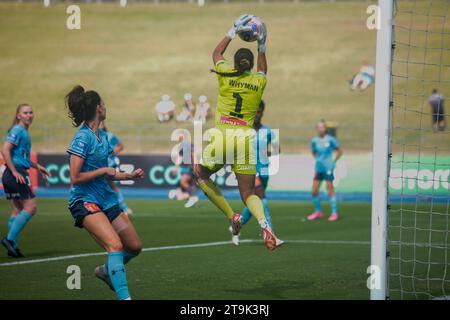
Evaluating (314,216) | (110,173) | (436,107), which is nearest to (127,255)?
(110,173)

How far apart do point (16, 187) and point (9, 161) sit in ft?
1.52

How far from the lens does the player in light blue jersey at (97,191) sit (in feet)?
27.0

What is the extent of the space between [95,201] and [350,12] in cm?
4657

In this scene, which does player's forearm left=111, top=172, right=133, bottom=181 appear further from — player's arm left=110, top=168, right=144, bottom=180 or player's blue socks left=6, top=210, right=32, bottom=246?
player's blue socks left=6, top=210, right=32, bottom=246

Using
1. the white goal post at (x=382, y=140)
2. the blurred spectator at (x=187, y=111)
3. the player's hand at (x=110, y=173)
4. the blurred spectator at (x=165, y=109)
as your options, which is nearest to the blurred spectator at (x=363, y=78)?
the blurred spectator at (x=187, y=111)

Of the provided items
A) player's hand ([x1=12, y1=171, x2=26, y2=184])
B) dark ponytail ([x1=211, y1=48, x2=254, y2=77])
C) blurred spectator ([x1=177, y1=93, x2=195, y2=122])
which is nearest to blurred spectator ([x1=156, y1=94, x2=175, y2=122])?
blurred spectator ([x1=177, y1=93, x2=195, y2=122])

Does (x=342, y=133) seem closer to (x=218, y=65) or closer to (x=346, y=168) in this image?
(x=346, y=168)

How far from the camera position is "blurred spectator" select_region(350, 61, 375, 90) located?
44344 mm

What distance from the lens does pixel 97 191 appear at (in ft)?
27.8

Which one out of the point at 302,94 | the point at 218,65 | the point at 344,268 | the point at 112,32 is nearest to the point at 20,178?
the point at 218,65

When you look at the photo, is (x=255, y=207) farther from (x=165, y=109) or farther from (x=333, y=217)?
(x=165, y=109)

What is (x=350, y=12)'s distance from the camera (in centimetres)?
5281

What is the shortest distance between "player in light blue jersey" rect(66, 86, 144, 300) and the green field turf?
1064 millimetres

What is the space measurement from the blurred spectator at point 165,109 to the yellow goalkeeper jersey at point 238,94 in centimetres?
3130
